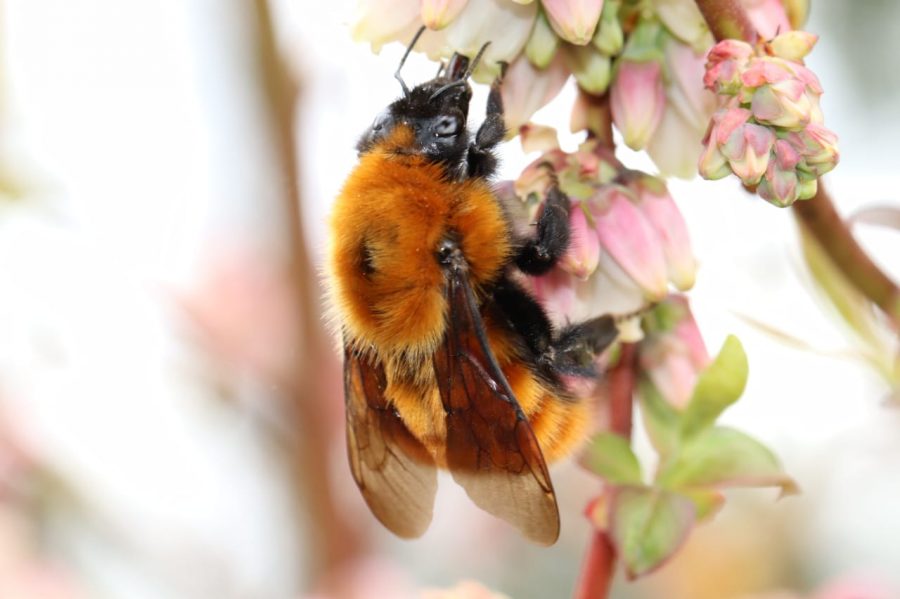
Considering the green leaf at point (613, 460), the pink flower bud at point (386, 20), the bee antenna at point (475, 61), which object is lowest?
the green leaf at point (613, 460)

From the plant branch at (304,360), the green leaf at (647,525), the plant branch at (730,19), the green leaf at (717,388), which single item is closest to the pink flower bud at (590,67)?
the plant branch at (730,19)

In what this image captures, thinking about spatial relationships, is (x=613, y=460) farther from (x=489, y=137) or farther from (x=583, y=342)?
(x=489, y=137)

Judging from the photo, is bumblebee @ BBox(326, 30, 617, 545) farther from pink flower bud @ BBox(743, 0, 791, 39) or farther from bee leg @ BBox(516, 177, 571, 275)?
pink flower bud @ BBox(743, 0, 791, 39)

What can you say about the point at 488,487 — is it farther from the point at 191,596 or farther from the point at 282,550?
the point at 282,550

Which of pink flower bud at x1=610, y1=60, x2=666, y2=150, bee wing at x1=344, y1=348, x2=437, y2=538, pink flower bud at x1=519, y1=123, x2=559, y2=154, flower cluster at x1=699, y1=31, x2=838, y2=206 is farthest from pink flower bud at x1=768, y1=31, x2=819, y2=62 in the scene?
bee wing at x1=344, y1=348, x2=437, y2=538

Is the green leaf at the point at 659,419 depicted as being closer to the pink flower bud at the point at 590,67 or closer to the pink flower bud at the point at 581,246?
the pink flower bud at the point at 581,246

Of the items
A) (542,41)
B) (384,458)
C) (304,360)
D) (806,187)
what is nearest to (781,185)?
(806,187)

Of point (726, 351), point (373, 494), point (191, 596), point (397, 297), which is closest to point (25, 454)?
point (191, 596)
